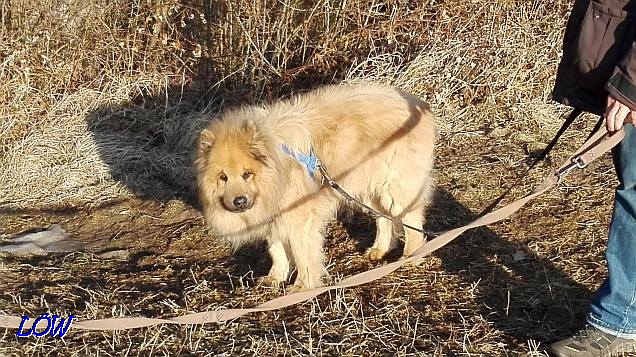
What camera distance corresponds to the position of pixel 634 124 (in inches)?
118

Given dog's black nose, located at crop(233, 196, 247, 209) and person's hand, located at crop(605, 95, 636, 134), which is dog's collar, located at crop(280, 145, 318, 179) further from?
person's hand, located at crop(605, 95, 636, 134)

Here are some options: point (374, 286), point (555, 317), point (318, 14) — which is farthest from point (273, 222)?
point (318, 14)

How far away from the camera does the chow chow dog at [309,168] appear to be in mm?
4234

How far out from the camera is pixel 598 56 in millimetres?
3080

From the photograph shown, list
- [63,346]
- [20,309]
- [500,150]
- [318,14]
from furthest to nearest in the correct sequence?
[318,14] < [500,150] < [20,309] < [63,346]

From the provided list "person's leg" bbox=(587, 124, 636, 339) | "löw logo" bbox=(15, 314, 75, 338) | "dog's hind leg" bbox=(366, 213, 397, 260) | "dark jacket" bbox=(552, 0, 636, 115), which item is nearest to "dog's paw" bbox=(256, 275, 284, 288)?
"dog's hind leg" bbox=(366, 213, 397, 260)

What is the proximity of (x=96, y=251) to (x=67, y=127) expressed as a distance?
2299 mm

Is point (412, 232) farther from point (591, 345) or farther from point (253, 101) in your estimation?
point (253, 101)

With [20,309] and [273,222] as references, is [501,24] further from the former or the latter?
[20,309]

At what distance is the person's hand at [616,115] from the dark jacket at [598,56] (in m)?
0.06

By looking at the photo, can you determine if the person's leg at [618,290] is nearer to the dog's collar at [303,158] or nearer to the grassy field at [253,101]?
the grassy field at [253,101]

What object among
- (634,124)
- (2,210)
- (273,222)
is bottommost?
(2,210)

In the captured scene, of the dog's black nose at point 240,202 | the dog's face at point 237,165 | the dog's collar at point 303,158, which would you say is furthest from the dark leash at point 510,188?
the dog's black nose at point 240,202

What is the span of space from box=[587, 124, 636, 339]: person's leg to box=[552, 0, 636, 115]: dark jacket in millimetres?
260
